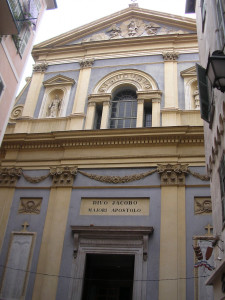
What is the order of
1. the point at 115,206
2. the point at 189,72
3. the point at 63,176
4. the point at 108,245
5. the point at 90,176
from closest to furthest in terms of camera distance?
the point at 108,245 → the point at 115,206 → the point at 90,176 → the point at 63,176 → the point at 189,72

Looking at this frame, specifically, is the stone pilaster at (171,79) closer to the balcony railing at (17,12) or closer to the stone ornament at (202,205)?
the stone ornament at (202,205)

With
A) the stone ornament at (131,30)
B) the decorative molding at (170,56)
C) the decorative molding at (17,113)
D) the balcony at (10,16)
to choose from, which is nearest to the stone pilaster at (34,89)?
the decorative molding at (17,113)

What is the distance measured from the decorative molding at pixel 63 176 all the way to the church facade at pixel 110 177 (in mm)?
41

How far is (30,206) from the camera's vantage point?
1340cm

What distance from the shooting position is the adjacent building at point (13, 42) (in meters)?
9.42

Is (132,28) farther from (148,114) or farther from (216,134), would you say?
(216,134)

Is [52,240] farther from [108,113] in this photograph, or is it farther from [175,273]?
[108,113]

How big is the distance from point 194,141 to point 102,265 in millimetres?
5772

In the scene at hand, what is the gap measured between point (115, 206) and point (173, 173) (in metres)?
2.41

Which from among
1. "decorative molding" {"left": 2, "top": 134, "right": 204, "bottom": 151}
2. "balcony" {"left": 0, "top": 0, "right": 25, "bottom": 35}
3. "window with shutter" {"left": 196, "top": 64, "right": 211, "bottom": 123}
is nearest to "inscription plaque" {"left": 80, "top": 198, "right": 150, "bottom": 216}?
"decorative molding" {"left": 2, "top": 134, "right": 204, "bottom": 151}

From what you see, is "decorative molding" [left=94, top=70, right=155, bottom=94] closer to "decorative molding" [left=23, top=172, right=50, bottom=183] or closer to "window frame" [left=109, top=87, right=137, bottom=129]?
"window frame" [left=109, top=87, right=137, bottom=129]

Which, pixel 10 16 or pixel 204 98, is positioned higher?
pixel 10 16

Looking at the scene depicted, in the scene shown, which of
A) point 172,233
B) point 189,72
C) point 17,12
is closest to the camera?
point 17,12

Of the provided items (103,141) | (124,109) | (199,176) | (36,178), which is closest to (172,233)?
(199,176)
